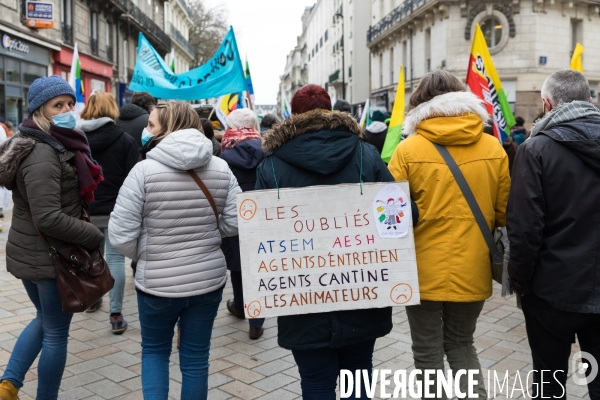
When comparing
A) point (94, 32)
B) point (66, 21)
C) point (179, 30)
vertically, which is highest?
point (179, 30)

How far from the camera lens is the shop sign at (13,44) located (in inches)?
680

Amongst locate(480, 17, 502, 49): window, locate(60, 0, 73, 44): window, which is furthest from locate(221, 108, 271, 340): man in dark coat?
locate(480, 17, 502, 49): window

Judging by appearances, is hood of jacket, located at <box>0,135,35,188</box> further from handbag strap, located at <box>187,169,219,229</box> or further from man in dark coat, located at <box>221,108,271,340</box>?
man in dark coat, located at <box>221,108,271,340</box>

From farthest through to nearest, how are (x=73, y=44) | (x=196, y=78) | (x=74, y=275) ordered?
(x=73, y=44) < (x=196, y=78) < (x=74, y=275)

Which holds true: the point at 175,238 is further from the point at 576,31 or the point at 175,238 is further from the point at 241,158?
the point at 576,31

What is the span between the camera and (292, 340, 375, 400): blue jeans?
2871 mm

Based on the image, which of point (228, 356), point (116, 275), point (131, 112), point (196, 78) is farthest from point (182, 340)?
point (196, 78)

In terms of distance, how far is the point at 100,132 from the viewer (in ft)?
16.6

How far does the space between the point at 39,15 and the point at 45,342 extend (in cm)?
1805

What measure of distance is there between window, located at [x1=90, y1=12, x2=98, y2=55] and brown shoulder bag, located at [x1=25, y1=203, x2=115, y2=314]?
24.3 m

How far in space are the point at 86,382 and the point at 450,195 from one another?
2722 millimetres

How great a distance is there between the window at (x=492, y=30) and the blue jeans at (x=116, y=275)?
2469 centimetres

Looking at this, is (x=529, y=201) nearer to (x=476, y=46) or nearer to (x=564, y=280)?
(x=564, y=280)

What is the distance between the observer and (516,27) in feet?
86.3
